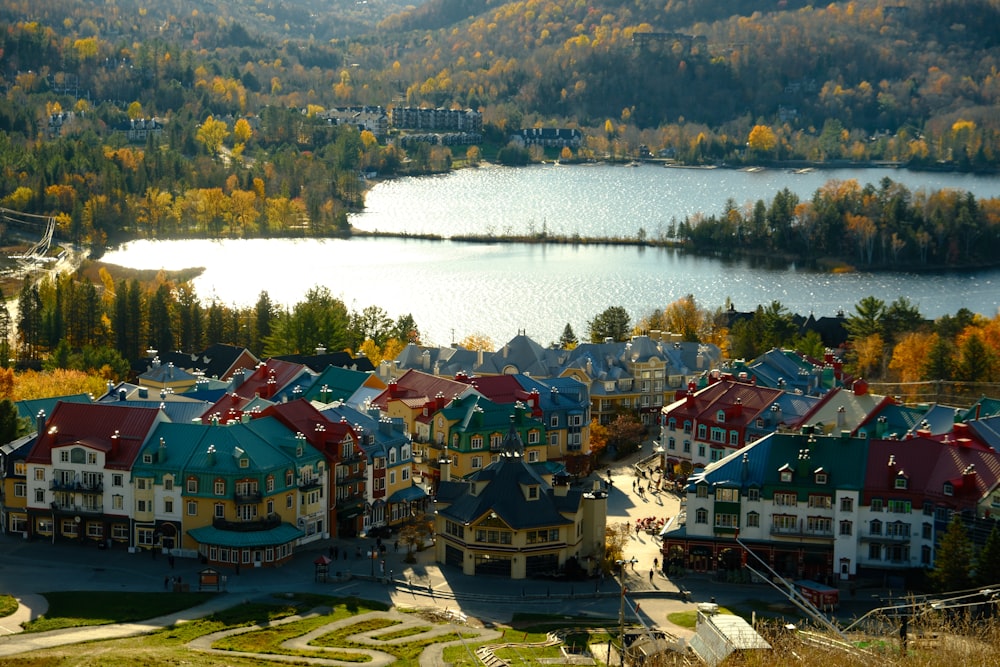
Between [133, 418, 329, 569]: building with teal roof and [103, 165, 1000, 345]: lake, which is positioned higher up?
[133, 418, 329, 569]: building with teal roof

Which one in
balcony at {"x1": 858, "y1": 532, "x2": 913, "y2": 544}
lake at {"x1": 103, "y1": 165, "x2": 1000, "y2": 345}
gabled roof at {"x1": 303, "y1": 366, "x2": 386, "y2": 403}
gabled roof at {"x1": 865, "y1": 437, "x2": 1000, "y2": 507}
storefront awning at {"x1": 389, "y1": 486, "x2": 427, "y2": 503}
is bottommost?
lake at {"x1": 103, "y1": 165, "x2": 1000, "y2": 345}

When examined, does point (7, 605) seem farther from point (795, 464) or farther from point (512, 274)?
point (512, 274)

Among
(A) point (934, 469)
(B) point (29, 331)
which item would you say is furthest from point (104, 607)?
(B) point (29, 331)

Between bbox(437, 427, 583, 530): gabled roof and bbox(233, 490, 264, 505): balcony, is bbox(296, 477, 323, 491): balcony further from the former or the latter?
bbox(437, 427, 583, 530): gabled roof

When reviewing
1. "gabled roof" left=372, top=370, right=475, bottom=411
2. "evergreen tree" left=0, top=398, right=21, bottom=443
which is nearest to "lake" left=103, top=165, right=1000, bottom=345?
"gabled roof" left=372, top=370, right=475, bottom=411

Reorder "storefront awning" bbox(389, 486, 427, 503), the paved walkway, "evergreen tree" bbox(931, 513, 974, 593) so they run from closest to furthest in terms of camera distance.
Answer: "evergreen tree" bbox(931, 513, 974, 593) → the paved walkway → "storefront awning" bbox(389, 486, 427, 503)

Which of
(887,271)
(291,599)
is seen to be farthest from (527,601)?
(887,271)
